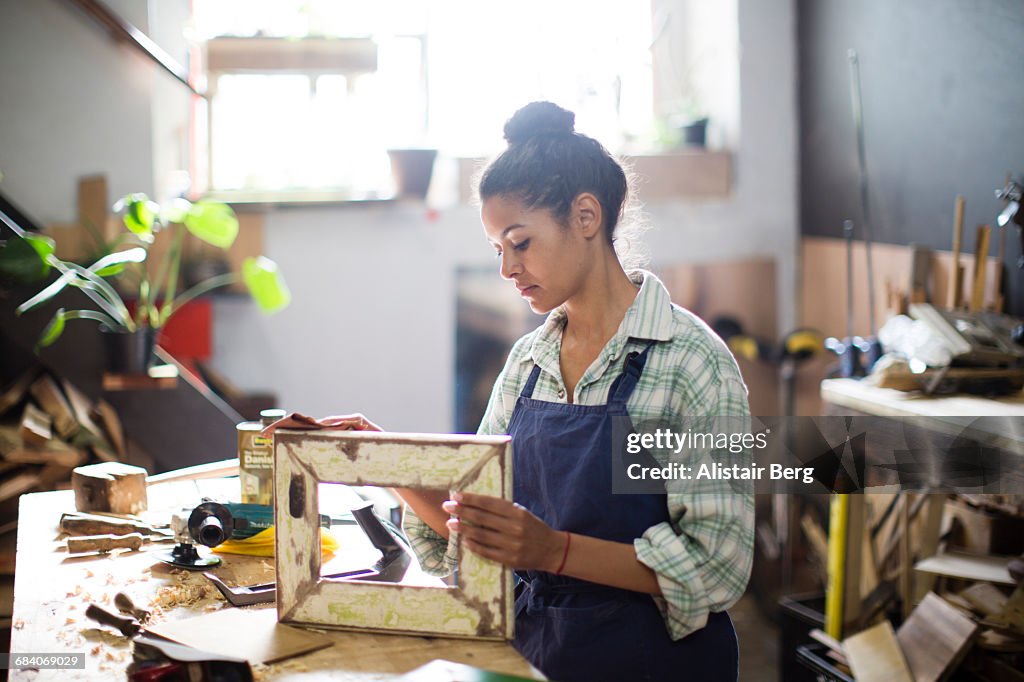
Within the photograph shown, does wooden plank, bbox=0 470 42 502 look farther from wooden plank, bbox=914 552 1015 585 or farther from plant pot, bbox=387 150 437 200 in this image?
wooden plank, bbox=914 552 1015 585

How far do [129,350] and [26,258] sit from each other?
1.53 feet

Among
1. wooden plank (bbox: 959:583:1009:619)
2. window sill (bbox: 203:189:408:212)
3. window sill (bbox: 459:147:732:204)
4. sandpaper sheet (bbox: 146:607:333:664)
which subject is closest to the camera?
sandpaper sheet (bbox: 146:607:333:664)

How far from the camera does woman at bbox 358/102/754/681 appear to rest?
1.64 meters

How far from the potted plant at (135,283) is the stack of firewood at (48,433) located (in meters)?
0.22

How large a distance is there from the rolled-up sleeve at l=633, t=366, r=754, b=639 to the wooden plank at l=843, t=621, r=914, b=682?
1454 mm

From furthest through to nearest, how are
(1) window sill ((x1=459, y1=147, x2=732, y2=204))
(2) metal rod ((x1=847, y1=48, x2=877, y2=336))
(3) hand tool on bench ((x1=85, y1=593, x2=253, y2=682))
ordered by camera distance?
(1) window sill ((x1=459, y1=147, x2=732, y2=204)) < (2) metal rod ((x1=847, y1=48, x2=877, y2=336)) < (3) hand tool on bench ((x1=85, y1=593, x2=253, y2=682))

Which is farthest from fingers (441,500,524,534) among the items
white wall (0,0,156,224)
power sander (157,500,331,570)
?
white wall (0,0,156,224)

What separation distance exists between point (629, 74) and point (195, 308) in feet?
7.80

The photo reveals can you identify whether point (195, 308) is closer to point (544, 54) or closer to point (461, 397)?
point (461, 397)

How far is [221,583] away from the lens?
1707 millimetres

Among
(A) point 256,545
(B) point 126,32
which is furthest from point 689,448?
(B) point 126,32

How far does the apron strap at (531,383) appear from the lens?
6.47 feet

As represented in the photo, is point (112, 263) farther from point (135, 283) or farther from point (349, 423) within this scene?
point (349, 423)

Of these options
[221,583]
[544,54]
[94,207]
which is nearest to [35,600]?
[221,583]
